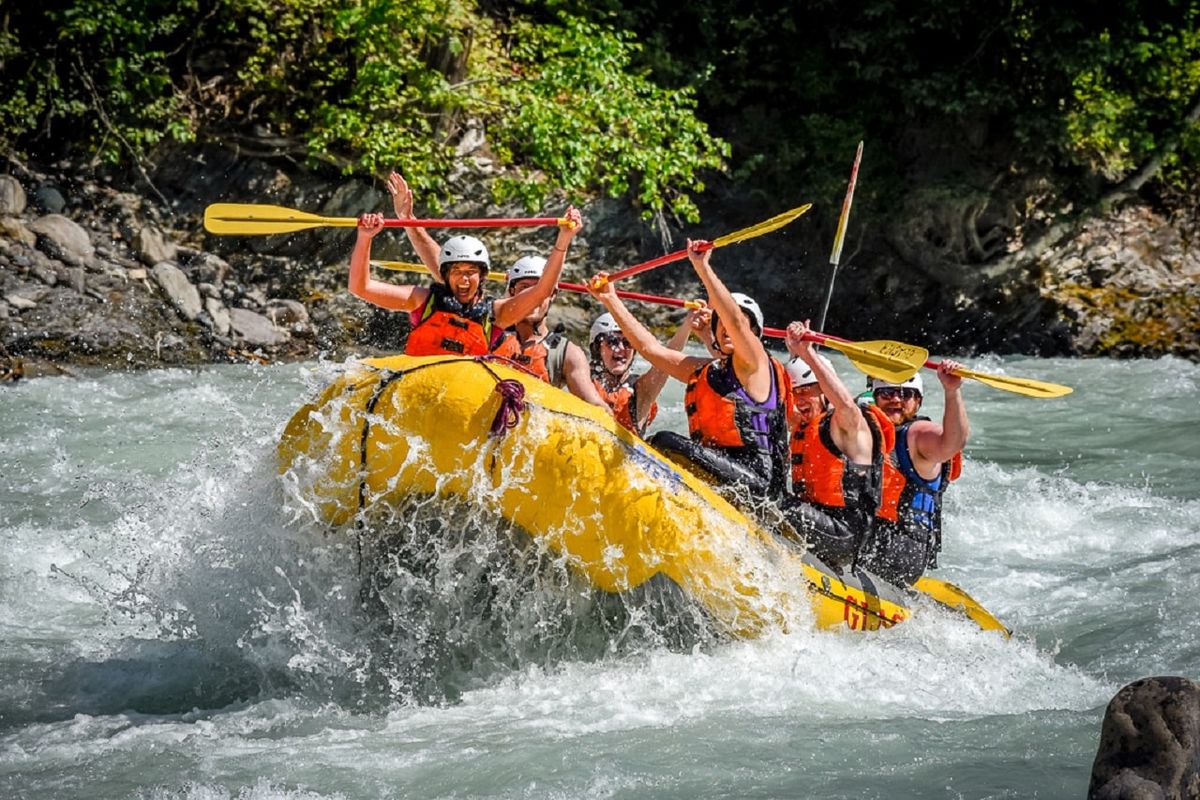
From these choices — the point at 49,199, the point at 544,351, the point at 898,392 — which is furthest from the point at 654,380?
the point at 49,199

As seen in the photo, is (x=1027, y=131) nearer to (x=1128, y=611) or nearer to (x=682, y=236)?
(x=682, y=236)

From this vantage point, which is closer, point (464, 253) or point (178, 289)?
point (464, 253)

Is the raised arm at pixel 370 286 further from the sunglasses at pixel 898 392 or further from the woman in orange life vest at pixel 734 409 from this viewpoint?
the sunglasses at pixel 898 392

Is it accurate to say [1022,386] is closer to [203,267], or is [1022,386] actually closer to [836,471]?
[836,471]

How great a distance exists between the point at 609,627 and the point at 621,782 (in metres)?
0.99

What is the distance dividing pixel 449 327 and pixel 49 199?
22.5ft

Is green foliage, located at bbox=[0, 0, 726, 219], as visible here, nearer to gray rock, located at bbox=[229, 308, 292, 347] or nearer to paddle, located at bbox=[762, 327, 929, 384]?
gray rock, located at bbox=[229, 308, 292, 347]

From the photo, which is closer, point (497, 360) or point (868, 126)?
point (497, 360)

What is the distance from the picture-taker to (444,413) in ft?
15.3

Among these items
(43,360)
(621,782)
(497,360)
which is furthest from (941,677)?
(43,360)

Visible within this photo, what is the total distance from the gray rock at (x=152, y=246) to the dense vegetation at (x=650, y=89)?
85 cm

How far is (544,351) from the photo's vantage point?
20.5 ft

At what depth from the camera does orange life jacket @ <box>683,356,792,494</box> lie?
533 centimetres

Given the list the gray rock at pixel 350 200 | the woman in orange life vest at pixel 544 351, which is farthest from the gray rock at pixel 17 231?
the woman in orange life vest at pixel 544 351
